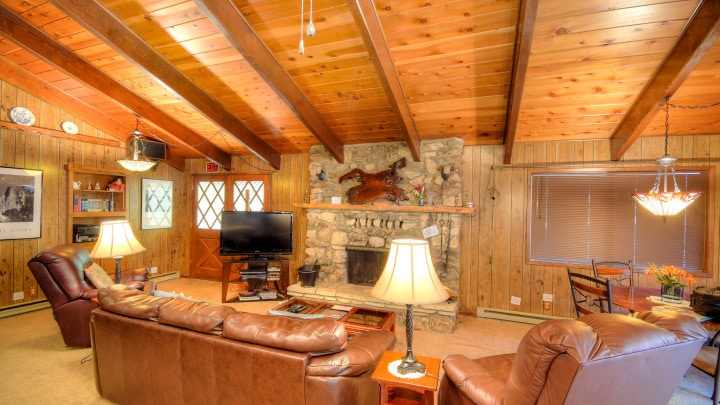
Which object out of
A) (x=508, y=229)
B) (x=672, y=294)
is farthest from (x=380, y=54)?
(x=672, y=294)

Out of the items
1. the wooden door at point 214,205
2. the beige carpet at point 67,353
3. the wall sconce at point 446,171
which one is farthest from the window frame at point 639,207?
the wooden door at point 214,205

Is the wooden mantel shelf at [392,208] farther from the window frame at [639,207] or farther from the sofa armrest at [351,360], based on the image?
the sofa armrest at [351,360]

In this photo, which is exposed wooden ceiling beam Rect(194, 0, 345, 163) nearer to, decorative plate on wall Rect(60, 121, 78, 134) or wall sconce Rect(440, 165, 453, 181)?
wall sconce Rect(440, 165, 453, 181)

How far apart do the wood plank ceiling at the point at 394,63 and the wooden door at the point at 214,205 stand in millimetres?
1705

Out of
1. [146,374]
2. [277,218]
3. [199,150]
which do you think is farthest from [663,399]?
[199,150]

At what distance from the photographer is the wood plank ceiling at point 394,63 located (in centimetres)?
258

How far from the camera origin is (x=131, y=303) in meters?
2.20

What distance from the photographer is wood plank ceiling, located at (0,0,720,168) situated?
8.48 feet

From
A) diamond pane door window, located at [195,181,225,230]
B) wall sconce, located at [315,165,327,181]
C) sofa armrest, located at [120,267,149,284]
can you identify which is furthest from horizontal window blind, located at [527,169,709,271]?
diamond pane door window, located at [195,181,225,230]

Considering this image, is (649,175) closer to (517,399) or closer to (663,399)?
(663,399)

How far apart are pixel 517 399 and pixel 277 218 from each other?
4.35 meters

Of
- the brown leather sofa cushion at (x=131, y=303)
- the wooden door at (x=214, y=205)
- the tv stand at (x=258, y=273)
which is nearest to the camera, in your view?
the brown leather sofa cushion at (x=131, y=303)

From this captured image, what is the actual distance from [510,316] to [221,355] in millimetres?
3914

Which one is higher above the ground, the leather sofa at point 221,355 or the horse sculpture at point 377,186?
the horse sculpture at point 377,186
